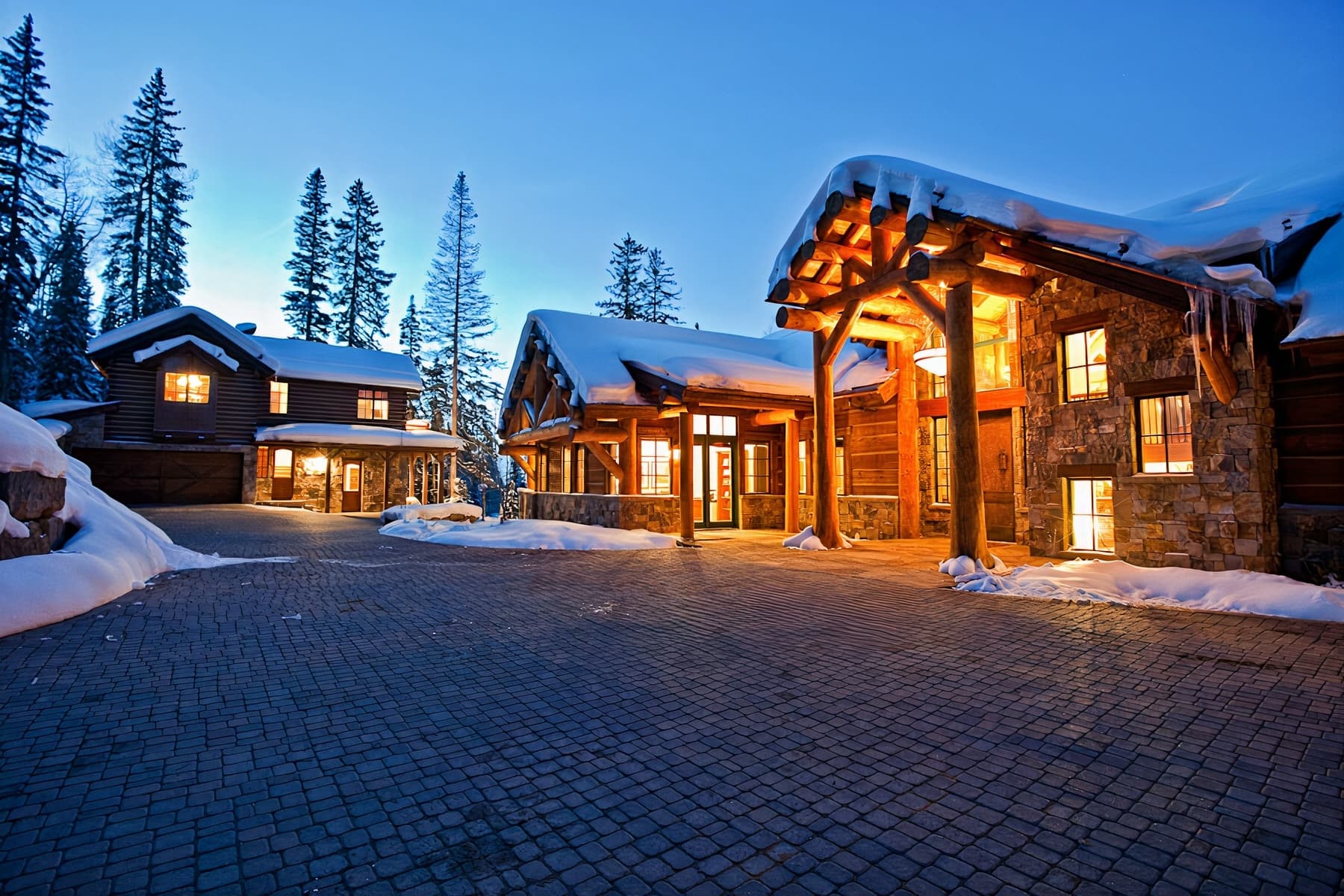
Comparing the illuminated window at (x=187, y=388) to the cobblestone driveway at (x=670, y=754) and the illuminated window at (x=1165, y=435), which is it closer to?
the cobblestone driveway at (x=670, y=754)

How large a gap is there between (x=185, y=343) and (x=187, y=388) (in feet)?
5.25

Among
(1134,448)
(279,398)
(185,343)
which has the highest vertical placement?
(185,343)

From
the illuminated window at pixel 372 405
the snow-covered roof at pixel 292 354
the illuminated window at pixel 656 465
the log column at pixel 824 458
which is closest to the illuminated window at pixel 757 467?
the illuminated window at pixel 656 465

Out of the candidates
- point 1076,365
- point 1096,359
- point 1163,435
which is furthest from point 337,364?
point 1163,435

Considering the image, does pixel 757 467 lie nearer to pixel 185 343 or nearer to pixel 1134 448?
pixel 1134 448

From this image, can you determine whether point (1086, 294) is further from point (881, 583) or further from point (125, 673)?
point (125, 673)

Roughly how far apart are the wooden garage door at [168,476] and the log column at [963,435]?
966 inches

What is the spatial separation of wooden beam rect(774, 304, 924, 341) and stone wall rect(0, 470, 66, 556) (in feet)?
35.1

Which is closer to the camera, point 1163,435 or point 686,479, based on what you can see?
point 1163,435

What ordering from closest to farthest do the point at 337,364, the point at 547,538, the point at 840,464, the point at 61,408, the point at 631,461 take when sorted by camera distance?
the point at 547,538
the point at 631,461
the point at 840,464
the point at 61,408
the point at 337,364

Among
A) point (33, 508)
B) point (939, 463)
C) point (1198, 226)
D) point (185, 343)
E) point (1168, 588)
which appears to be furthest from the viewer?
point (185, 343)

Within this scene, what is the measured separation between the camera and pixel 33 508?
673 centimetres

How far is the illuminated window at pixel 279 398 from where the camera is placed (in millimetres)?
24484

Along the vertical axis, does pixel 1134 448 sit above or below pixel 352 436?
below
